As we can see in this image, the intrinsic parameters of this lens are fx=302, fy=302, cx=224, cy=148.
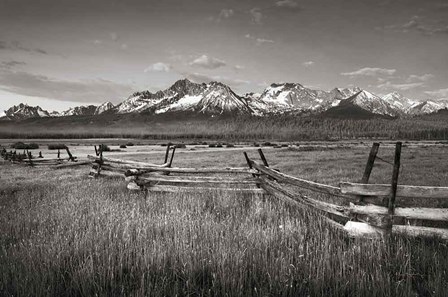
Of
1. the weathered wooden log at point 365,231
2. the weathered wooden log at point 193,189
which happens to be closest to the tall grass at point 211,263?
the weathered wooden log at point 365,231

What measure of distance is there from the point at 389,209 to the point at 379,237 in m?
0.49

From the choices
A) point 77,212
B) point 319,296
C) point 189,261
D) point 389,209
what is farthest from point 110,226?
point 389,209

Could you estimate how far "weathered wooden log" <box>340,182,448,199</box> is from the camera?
470 centimetres

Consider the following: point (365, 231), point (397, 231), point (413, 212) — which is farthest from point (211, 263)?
point (413, 212)

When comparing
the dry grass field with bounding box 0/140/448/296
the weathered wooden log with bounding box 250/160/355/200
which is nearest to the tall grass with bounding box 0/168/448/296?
the dry grass field with bounding box 0/140/448/296

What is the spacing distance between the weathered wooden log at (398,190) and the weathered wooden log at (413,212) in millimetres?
223

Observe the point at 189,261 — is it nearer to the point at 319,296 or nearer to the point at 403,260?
the point at 319,296

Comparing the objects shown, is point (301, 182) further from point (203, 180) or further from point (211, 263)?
point (203, 180)

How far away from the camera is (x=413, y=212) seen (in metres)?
4.94

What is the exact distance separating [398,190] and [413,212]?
43 centimetres

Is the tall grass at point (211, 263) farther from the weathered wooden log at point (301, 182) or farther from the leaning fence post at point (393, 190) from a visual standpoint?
the weathered wooden log at point (301, 182)

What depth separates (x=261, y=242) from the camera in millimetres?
4840

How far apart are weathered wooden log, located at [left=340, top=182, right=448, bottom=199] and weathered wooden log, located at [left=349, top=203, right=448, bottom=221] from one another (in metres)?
0.22

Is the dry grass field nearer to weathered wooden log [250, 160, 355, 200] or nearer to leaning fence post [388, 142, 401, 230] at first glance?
leaning fence post [388, 142, 401, 230]
